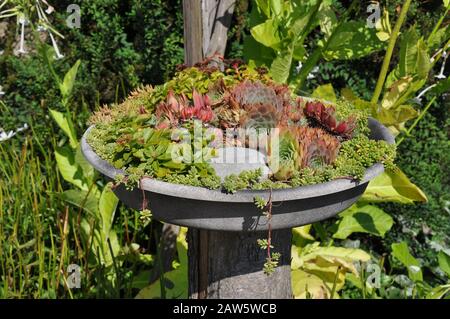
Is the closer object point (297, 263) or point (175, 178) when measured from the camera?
point (175, 178)

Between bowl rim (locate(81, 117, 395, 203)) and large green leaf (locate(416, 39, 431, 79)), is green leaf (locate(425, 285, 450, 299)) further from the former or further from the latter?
bowl rim (locate(81, 117, 395, 203))

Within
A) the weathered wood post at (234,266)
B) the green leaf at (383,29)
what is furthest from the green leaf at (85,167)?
the green leaf at (383,29)

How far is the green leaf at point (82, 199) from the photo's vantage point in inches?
118

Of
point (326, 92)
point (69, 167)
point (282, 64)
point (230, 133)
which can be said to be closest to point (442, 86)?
point (326, 92)

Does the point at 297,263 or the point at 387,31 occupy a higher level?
the point at 387,31

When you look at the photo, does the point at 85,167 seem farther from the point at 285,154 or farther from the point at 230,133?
the point at 285,154

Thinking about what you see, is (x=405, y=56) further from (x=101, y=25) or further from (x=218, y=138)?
(x=101, y=25)

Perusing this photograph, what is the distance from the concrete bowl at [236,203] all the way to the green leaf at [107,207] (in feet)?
3.74

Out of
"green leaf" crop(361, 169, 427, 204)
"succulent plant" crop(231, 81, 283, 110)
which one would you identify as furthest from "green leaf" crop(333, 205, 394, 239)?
"succulent plant" crop(231, 81, 283, 110)

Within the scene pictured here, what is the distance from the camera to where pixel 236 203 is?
1.81 meters

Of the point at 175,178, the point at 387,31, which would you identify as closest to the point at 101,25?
the point at 387,31

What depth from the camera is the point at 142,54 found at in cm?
341
